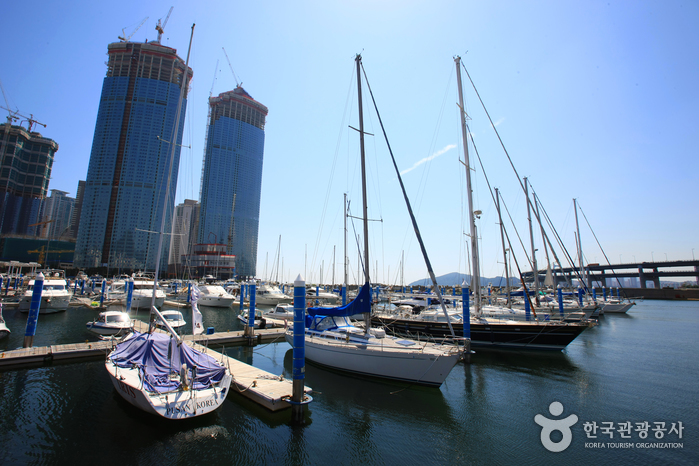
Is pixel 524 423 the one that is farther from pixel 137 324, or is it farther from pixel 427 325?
pixel 137 324

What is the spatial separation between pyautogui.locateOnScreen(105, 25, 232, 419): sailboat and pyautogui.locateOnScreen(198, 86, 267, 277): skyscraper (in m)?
156

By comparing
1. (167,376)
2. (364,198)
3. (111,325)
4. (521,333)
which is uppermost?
(364,198)

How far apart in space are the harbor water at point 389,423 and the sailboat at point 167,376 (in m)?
0.97

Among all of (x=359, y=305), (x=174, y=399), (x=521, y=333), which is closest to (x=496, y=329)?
(x=521, y=333)

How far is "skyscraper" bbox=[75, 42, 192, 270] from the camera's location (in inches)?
4951

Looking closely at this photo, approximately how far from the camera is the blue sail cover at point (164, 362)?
11.5 metres

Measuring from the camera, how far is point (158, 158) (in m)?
129

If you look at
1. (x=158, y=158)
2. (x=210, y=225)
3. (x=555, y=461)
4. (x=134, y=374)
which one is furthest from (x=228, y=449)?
(x=210, y=225)

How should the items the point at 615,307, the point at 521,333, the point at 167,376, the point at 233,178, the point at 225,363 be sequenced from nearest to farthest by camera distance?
the point at 167,376 < the point at 225,363 < the point at 521,333 < the point at 615,307 < the point at 233,178

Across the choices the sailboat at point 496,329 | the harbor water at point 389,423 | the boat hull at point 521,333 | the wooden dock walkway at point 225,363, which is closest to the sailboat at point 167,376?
the harbor water at point 389,423

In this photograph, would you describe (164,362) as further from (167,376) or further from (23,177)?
(23,177)

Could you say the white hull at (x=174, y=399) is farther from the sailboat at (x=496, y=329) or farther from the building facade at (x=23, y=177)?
the building facade at (x=23, y=177)

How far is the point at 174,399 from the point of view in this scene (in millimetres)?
10445

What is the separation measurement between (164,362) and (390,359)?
974 centimetres
